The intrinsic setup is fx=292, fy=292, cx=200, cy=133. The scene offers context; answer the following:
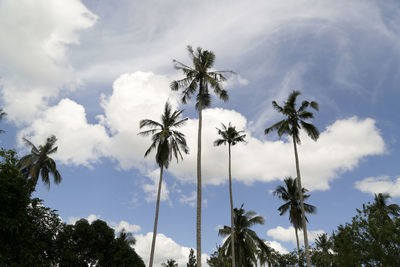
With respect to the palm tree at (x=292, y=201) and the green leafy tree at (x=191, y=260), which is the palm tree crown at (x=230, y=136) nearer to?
the palm tree at (x=292, y=201)

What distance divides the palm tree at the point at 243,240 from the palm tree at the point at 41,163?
2233cm

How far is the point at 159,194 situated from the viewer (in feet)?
92.1

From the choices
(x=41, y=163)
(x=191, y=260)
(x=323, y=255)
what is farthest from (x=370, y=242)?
(x=191, y=260)

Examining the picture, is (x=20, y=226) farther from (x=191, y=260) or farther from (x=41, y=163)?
(x=191, y=260)

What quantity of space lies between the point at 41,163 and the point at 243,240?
86.1 ft

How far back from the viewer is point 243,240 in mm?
36062

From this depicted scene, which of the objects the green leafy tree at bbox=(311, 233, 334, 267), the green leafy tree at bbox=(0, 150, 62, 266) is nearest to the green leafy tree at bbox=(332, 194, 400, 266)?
the green leafy tree at bbox=(311, 233, 334, 267)

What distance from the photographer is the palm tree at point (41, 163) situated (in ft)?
112

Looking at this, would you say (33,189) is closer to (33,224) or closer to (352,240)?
(33,224)

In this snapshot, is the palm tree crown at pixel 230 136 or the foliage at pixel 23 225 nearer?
the foliage at pixel 23 225

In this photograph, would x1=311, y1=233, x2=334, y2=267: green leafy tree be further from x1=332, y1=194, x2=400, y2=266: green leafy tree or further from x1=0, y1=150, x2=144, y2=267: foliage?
x1=0, y1=150, x2=144, y2=267: foliage

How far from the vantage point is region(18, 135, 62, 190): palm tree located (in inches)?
1350

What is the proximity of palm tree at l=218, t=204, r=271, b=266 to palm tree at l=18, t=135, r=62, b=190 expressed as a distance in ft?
73.3

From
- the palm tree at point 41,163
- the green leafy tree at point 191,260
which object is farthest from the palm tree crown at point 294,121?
the green leafy tree at point 191,260
